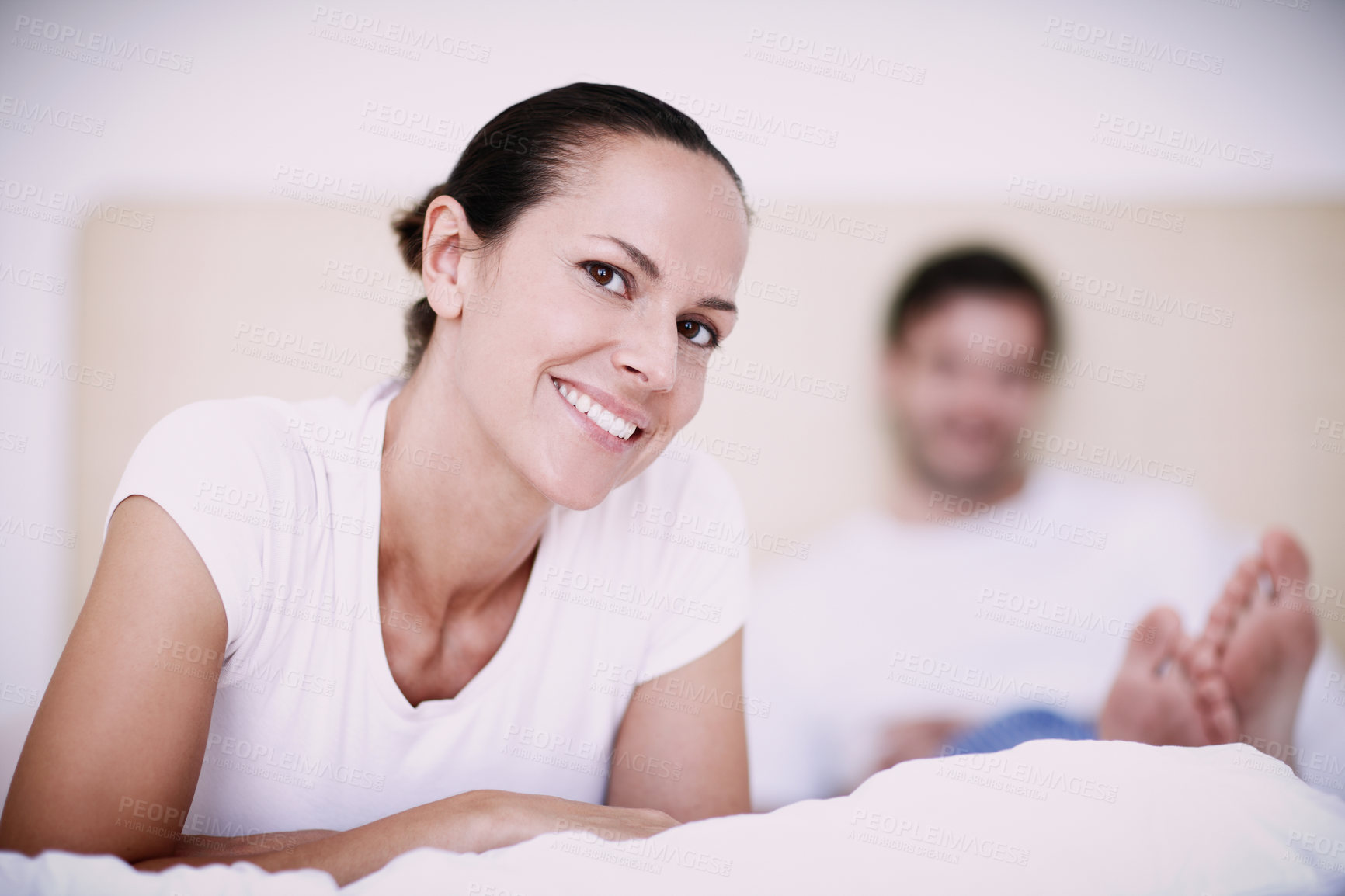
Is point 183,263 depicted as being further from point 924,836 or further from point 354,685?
point 924,836

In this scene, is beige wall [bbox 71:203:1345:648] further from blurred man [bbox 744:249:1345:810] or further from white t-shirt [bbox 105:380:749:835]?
white t-shirt [bbox 105:380:749:835]

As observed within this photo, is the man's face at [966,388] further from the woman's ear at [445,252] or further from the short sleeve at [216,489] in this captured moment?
the short sleeve at [216,489]

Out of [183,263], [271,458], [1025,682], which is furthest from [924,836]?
[183,263]

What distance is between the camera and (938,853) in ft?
2.16

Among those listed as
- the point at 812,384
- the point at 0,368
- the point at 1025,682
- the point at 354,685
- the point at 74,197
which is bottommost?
the point at 1025,682

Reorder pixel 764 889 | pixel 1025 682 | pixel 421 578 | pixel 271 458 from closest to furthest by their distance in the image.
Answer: pixel 764 889 < pixel 271 458 < pixel 421 578 < pixel 1025 682

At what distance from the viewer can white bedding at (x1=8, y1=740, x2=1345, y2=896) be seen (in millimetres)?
622

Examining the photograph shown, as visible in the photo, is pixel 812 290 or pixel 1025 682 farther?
pixel 812 290

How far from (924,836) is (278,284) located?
194 cm

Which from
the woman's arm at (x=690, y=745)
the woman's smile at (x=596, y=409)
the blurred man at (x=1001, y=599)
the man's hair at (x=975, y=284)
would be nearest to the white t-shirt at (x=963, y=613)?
the blurred man at (x=1001, y=599)

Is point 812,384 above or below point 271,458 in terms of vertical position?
above

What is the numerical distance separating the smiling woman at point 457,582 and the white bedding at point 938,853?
3.8 inches

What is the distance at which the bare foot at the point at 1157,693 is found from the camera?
1.56 metres

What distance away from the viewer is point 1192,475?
2.18 metres
